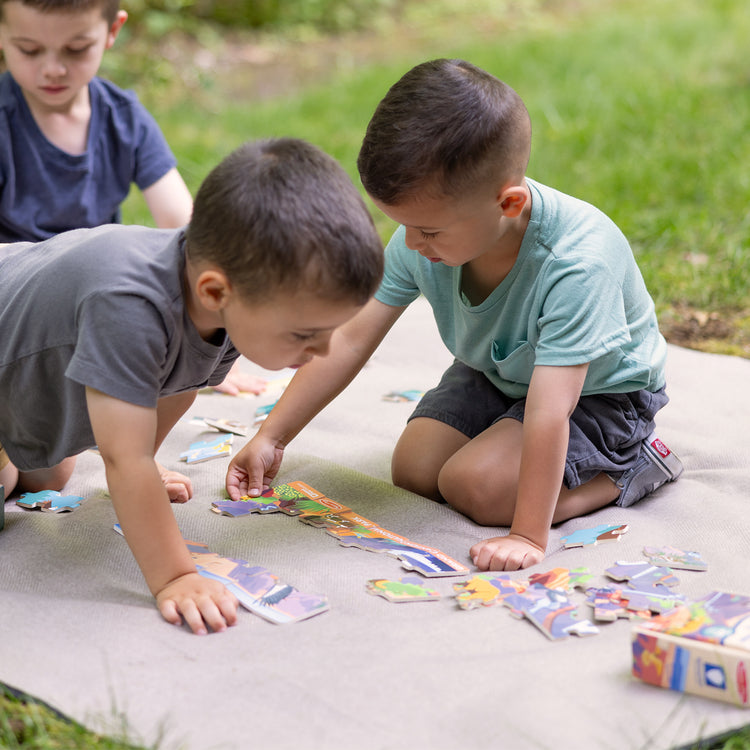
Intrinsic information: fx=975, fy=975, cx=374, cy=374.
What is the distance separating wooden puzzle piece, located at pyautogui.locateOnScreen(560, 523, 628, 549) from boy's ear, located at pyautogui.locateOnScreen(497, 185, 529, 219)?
2.28 ft

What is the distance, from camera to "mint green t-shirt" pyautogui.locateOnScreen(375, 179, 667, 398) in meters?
1.99

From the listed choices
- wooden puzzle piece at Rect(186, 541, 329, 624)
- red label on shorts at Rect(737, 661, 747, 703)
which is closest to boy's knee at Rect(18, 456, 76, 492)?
wooden puzzle piece at Rect(186, 541, 329, 624)

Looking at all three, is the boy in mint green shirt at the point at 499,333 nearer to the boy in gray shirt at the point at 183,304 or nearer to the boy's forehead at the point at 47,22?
the boy in gray shirt at the point at 183,304

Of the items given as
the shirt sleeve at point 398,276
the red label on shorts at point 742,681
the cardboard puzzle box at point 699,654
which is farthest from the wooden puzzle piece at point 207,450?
the red label on shorts at point 742,681

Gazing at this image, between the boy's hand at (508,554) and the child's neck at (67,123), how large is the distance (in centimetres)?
194

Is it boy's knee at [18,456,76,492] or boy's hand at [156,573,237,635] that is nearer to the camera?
boy's hand at [156,573,237,635]

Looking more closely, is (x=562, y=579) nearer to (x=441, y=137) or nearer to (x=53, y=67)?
(x=441, y=137)

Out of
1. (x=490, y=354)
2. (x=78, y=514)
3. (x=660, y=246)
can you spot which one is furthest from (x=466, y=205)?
(x=660, y=246)

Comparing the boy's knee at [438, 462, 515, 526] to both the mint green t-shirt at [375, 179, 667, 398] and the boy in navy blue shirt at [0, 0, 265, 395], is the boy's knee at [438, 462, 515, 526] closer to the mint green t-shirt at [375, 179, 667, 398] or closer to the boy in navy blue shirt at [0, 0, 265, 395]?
the mint green t-shirt at [375, 179, 667, 398]

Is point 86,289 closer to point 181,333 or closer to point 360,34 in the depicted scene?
point 181,333

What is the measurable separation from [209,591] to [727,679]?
0.87 meters

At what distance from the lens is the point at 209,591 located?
1.73 metres

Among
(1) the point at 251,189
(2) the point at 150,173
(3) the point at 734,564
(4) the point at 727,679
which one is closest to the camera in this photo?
(4) the point at 727,679

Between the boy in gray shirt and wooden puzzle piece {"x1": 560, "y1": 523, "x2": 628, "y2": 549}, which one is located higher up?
the boy in gray shirt
